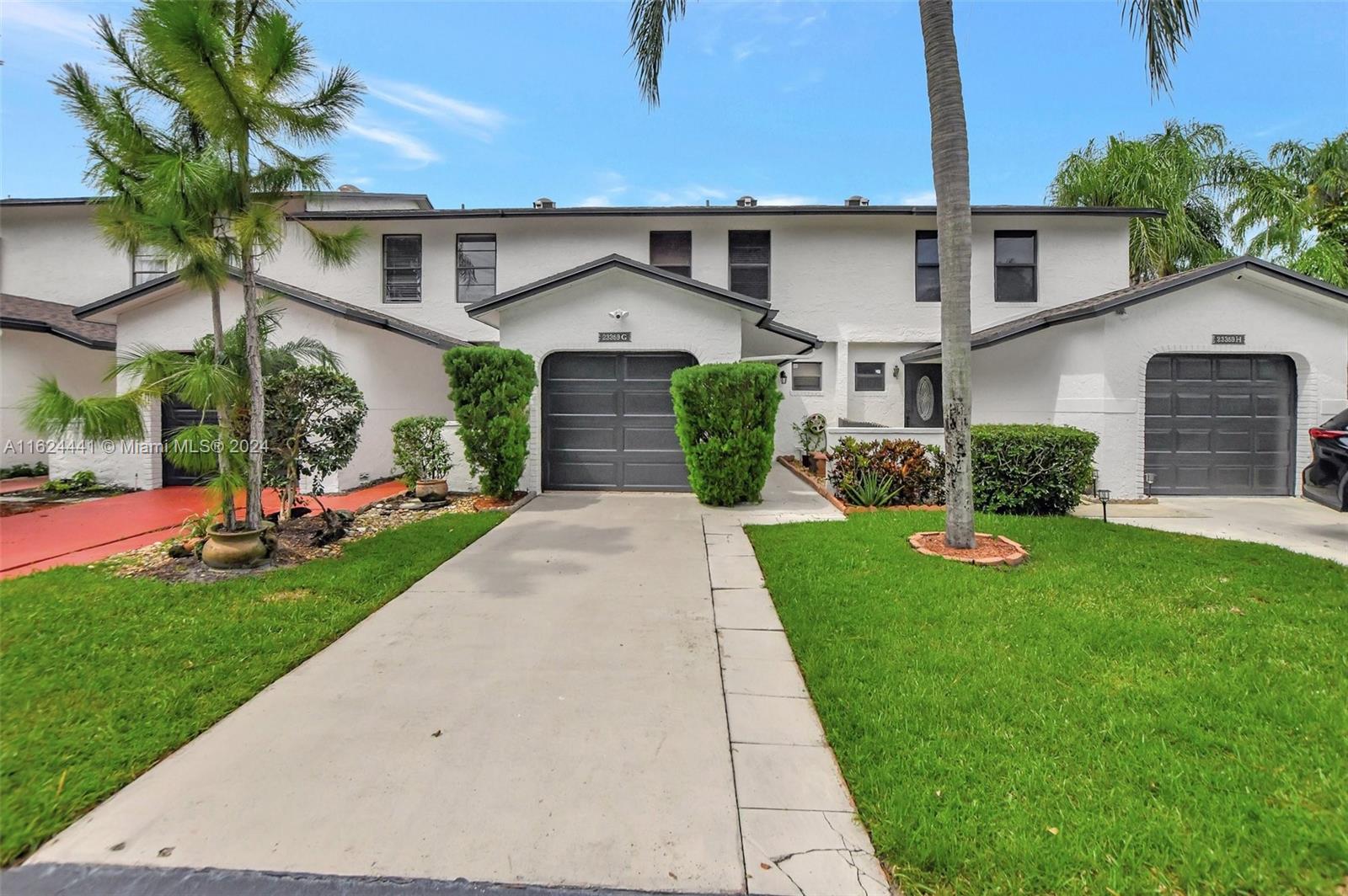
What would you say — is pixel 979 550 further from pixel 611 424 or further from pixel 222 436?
pixel 222 436

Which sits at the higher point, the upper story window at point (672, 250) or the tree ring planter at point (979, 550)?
the upper story window at point (672, 250)

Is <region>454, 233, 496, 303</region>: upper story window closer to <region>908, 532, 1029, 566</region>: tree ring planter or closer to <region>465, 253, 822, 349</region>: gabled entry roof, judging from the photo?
<region>465, 253, 822, 349</region>: gabled entry roof

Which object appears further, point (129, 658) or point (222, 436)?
point (222, 436)

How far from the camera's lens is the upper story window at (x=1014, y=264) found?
565 inches

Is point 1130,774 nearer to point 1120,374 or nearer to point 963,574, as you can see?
point 963,574

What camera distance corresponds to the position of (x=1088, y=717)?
10.4 ft

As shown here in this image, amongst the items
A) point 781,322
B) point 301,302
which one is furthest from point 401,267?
Result: point 781,322

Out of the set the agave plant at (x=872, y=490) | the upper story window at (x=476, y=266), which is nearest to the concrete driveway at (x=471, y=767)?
the agave plant at (x=872, y=490)

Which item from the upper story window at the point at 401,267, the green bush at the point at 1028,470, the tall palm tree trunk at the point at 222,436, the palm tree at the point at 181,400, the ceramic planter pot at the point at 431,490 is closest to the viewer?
the palm tree at the point at 181,400

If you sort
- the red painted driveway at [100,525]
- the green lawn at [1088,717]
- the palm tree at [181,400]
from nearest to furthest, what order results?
the green lawn at [1088,717], the palm tree at [181,400], the red painted driveway at [100,525]

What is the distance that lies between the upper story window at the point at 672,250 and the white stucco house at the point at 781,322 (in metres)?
0.06

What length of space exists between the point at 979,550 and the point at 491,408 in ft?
23.7

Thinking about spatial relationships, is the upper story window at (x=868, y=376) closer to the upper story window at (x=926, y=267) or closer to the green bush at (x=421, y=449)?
the upper story window at (x=926, y=267)

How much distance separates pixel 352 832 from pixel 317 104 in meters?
7.00
